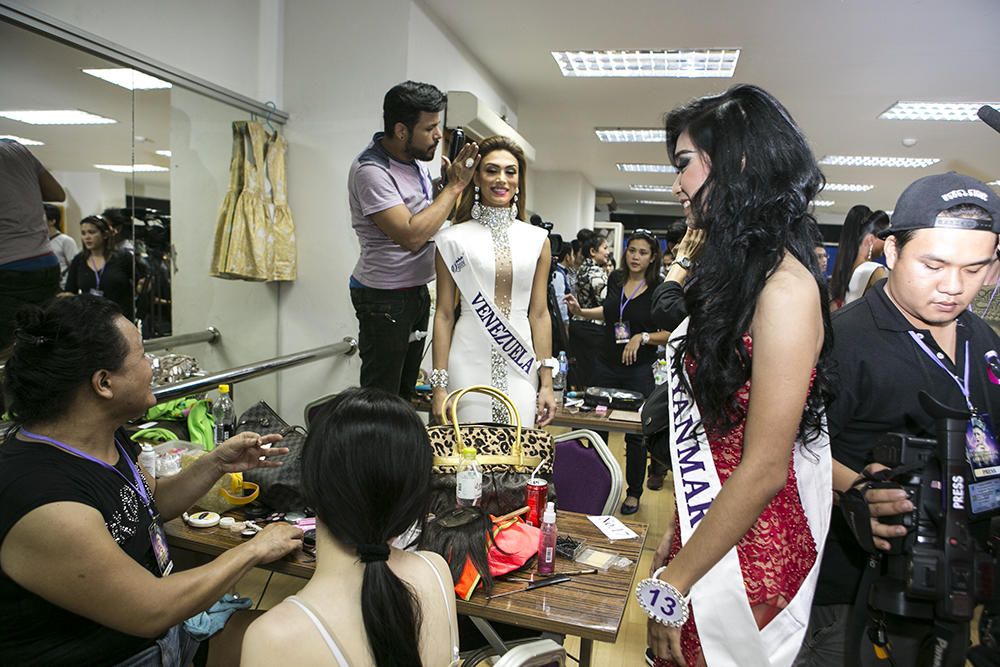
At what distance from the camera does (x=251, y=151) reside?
3.43 m

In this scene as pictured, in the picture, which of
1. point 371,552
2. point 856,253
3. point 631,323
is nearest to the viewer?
point 371,552

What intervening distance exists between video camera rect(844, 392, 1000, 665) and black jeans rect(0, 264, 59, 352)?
2.44 metres

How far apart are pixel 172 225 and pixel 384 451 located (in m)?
2.60

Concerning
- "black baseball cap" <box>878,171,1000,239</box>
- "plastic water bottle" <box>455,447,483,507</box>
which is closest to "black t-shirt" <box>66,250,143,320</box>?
"plastic water bottle" <box>455,447,483,507</box>

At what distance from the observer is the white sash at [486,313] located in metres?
2.32

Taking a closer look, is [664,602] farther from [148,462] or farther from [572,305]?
[572,305]

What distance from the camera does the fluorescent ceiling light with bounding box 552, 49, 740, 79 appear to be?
4926mm

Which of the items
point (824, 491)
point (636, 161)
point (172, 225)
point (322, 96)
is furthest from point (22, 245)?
point (636, 161)

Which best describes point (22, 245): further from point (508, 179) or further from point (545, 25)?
point (545, 25)

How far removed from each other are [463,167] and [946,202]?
144cm

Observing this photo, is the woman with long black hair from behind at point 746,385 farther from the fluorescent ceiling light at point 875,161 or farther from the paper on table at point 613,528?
the fluorescent ceiling light at point 875,161

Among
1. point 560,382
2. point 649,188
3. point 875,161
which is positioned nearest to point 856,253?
point 560,382

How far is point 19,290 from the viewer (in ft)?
7.08

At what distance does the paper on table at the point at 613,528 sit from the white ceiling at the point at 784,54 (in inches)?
132
